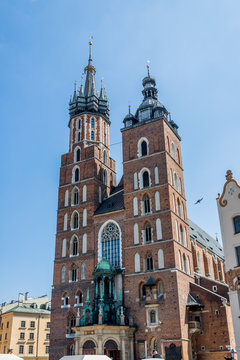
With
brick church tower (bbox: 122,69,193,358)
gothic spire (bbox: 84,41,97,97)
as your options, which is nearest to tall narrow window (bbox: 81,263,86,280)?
brick church tower (bbox: 122,69,193,358)

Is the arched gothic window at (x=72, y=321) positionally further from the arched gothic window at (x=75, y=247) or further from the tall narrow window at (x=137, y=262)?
the tall narrow window at (x=137, y=262)

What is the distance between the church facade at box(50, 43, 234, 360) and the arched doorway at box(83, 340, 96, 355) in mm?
78

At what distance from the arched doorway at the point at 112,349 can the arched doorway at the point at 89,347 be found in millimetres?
1012

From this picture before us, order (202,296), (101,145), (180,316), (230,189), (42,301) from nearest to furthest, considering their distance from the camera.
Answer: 1. (230,189)
2. (180,316)
3. (202,296)
4. (101,145)
5. (42,301)

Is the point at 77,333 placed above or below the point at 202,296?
below

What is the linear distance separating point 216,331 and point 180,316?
382 cm

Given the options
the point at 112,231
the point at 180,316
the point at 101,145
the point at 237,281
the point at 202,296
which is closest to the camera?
the point at 237,281

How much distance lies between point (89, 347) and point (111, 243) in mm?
10160

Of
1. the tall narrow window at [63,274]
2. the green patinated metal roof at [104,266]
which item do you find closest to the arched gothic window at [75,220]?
the tall narrow window at [63,274]

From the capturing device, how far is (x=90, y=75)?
183 ft

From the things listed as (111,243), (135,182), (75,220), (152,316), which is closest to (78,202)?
(75,220)

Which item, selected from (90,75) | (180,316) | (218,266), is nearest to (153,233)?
(180,316)

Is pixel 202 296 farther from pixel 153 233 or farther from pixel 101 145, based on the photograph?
pixel 101 145

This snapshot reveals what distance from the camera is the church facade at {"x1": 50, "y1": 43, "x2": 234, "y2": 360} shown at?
33094 millimetres
